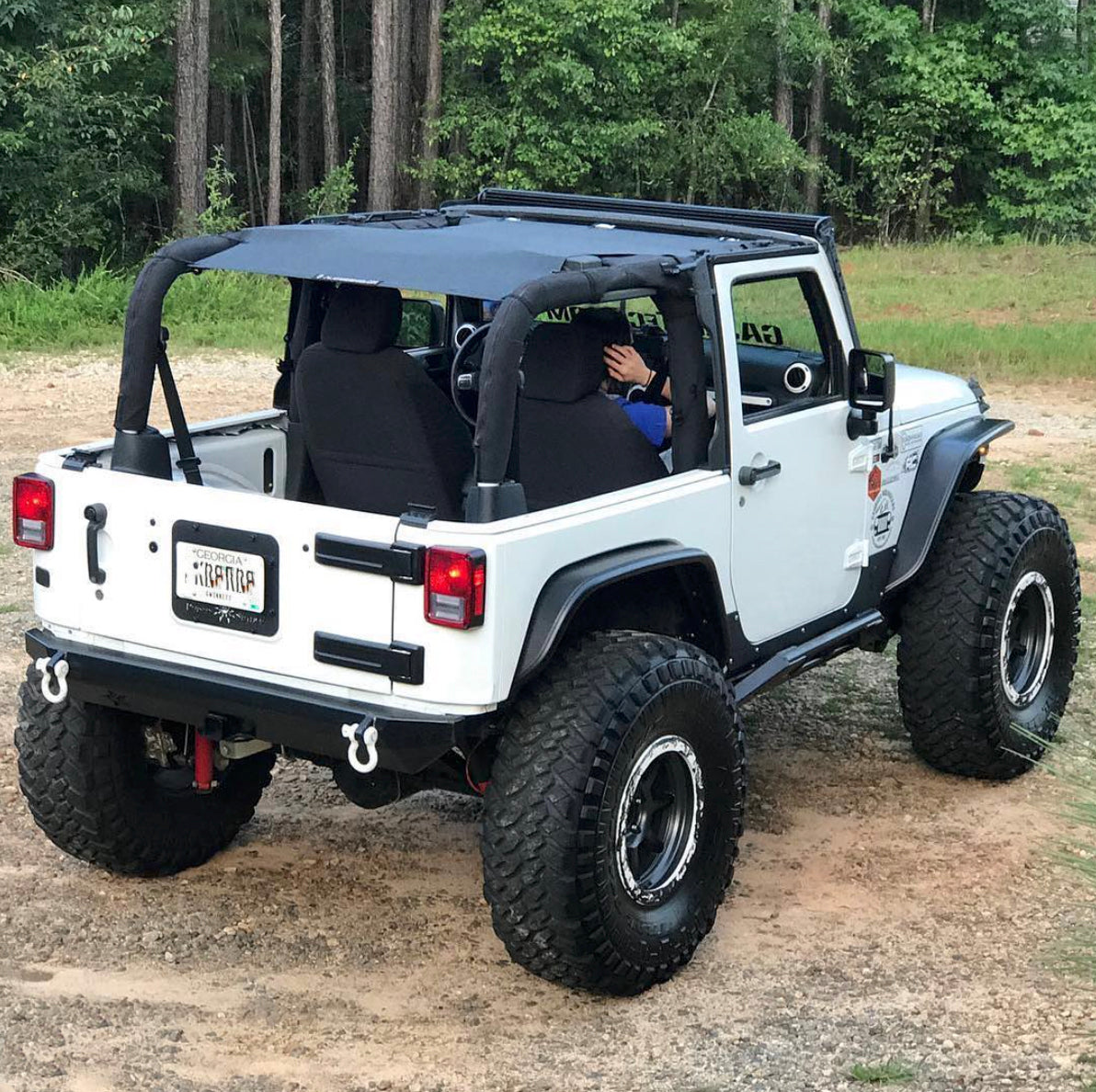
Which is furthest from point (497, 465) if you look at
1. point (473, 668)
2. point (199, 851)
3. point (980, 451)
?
point (980, 451)

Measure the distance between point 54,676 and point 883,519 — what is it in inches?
109

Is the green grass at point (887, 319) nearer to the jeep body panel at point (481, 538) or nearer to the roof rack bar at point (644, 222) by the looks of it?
the roof rack bar at point (644, 222)

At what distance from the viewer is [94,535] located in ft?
14.9

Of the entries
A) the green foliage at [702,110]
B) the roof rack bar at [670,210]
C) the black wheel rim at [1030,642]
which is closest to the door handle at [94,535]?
the roof rack bar at [670,210]

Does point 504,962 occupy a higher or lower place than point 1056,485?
lower

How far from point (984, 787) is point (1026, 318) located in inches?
608

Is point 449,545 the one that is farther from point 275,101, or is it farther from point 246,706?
point 275,101

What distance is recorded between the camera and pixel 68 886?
5.12 meters

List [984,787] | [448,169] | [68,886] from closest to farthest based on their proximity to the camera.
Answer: [68,886], [984,787], [448,169]

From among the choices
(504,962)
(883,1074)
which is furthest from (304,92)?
(883,1074)

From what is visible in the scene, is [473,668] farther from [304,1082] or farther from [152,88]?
[152,88]

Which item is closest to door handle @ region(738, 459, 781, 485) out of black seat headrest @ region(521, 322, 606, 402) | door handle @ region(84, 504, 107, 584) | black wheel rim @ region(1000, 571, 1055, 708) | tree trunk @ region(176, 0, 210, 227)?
black seat headrest @ region(521, 322, 606, 402)

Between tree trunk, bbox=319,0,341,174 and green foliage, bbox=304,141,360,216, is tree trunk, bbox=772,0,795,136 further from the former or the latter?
green foliage, bbox=304,141,360,216

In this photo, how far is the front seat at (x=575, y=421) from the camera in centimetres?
479
